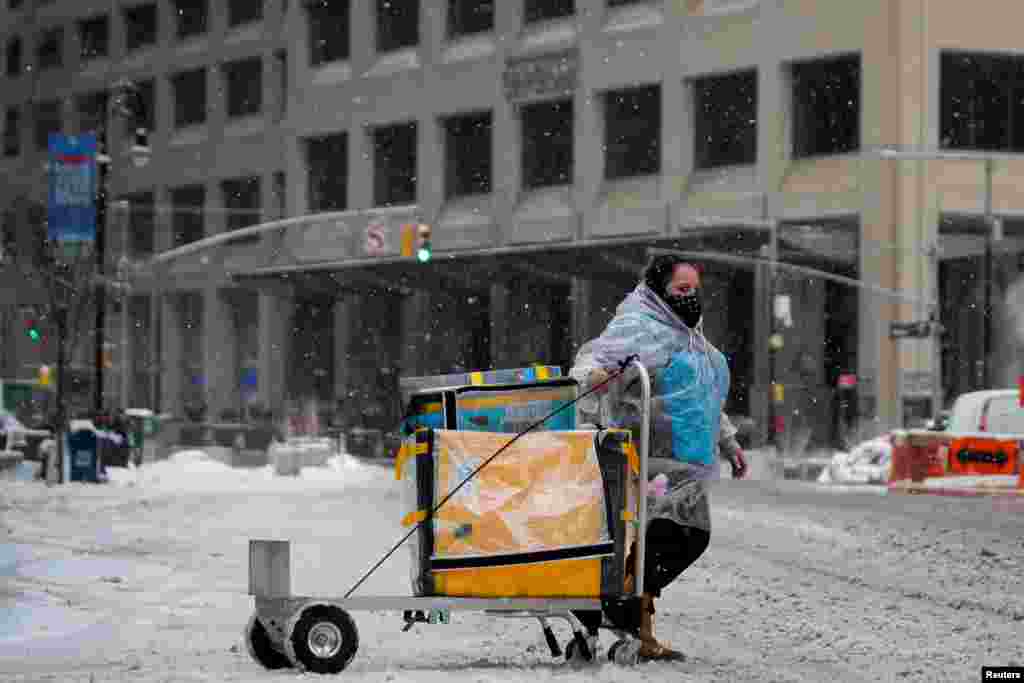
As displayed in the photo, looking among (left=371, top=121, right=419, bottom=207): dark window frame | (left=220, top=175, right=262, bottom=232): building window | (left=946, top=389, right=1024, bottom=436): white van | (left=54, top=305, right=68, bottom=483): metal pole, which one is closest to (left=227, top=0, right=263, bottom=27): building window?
(left=220, top=175, right=262, bottom=232): building window

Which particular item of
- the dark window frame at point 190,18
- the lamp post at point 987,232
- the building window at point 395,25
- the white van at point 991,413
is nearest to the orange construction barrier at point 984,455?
the white van at point 991,413

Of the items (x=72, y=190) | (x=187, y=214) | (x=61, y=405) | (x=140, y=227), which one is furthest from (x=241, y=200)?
(x=61, y=405)

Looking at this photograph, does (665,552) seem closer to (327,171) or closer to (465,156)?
(465,156)

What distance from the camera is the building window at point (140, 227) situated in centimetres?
7919

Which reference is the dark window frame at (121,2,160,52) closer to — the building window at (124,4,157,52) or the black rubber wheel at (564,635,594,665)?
the building window at (124,4,157,52)

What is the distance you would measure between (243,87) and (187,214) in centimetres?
551

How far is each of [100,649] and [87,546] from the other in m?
7.72

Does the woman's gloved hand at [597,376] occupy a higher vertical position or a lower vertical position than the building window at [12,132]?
lower

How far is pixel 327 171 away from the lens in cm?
7031

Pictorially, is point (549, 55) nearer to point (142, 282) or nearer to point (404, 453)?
point (142, 282)

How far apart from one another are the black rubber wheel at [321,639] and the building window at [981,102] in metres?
48.3

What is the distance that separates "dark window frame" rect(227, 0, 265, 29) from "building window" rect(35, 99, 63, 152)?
40.0 ft

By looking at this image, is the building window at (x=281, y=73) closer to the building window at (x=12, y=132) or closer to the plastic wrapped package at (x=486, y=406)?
the building window at (x=12, y=132)

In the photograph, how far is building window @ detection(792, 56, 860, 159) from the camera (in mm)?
55062
